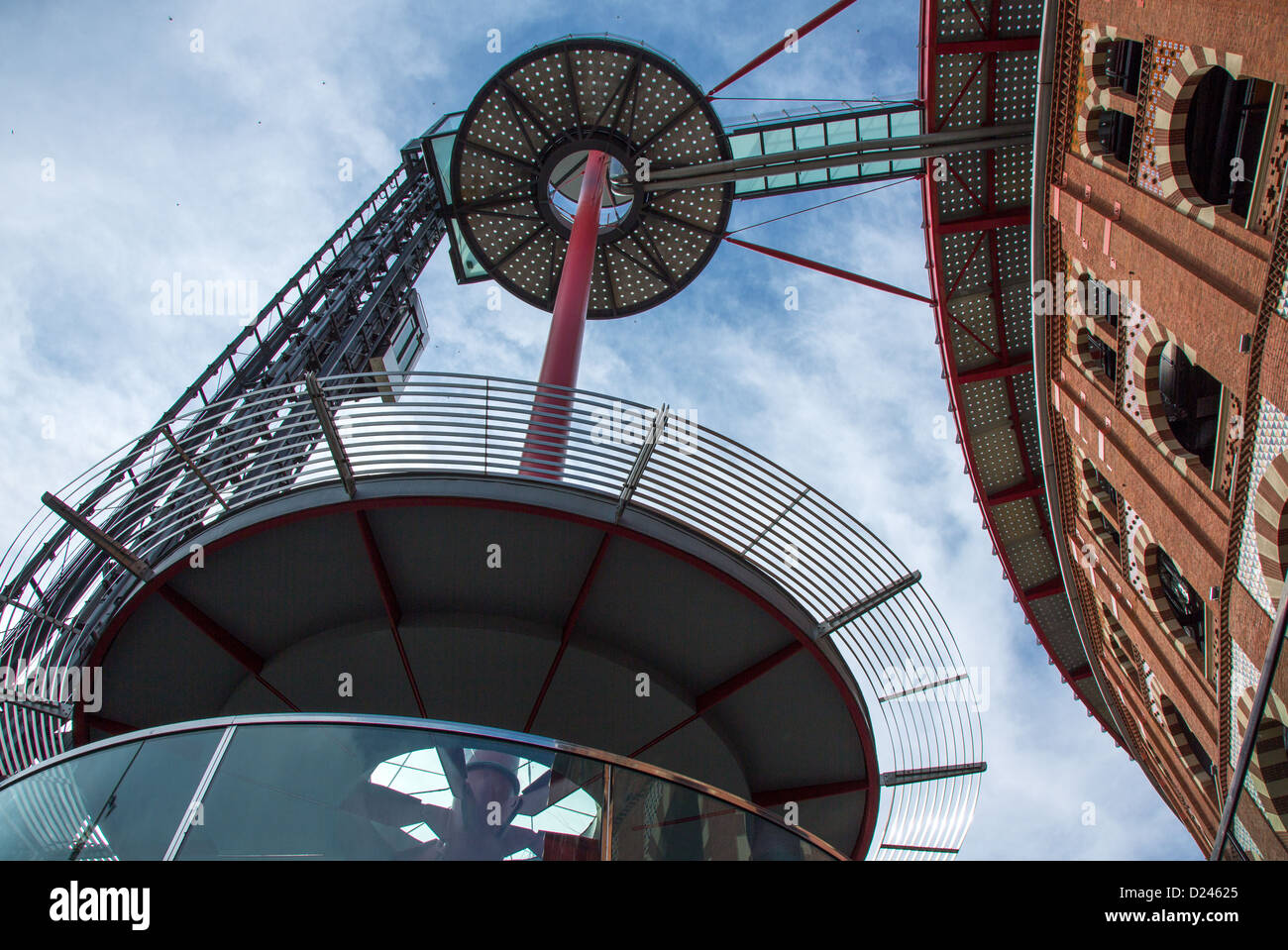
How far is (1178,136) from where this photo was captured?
13203 mm

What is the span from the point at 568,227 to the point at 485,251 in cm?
212

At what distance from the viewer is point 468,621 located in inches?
420

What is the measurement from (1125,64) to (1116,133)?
120cm

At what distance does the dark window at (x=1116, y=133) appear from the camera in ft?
50.9

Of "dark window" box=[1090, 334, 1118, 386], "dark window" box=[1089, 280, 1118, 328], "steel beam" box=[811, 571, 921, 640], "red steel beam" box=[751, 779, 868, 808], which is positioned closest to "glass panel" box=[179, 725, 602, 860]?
"steel beam" box=[811, 571, 921, 640]

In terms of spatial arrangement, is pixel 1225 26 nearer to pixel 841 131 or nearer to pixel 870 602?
pixel 870 602

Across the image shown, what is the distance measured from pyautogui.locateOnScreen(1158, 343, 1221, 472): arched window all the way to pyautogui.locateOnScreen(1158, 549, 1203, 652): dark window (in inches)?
90.4

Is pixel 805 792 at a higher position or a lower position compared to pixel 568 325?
lower

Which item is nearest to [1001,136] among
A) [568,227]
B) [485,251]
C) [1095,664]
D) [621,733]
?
[568,227]

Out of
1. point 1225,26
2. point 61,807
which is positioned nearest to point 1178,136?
point 1225,26

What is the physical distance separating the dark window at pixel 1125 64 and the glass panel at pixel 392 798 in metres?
14.8

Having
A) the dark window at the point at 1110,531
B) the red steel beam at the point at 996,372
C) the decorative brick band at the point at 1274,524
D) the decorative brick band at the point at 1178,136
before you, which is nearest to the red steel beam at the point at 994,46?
the decorative brick band at the point at 1178,136

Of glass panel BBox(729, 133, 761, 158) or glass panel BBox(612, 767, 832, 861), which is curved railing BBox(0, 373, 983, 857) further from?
glass panel BBox(729, 133, 761, 158)
